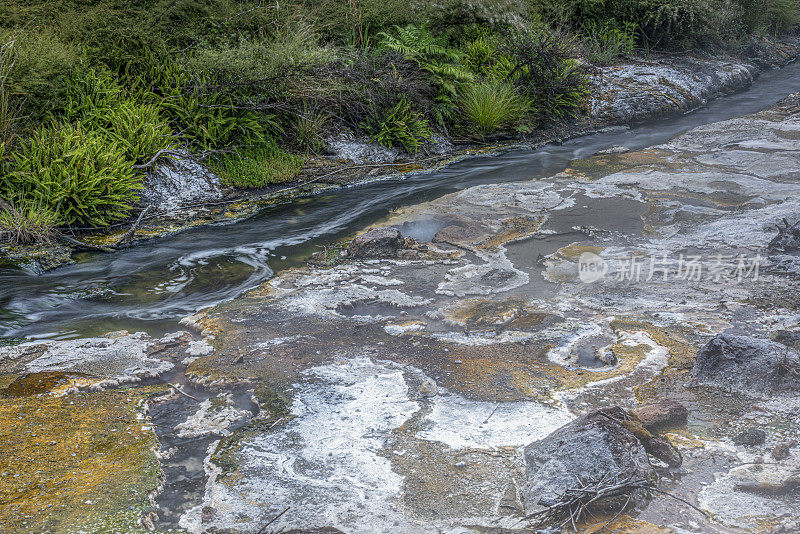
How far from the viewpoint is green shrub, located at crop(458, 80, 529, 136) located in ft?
31.4

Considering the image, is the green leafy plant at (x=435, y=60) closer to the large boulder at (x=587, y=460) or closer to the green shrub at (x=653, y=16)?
the green shrub at (x=653, y=16)

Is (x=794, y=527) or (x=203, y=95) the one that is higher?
(x=203, y=95)

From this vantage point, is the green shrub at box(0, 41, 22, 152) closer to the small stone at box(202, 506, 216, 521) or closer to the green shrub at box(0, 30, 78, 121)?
the green shrub at box(0, 30, 78, 121)

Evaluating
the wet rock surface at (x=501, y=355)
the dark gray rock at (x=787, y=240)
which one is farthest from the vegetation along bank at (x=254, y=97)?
the dark gray rock at (x=787, y=240)

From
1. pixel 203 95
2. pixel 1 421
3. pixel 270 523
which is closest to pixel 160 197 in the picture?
pixel 203 95

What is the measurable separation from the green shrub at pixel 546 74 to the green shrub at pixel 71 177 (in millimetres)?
6179

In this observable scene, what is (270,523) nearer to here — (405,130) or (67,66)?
(67,66)

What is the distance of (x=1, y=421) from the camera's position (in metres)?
3.28

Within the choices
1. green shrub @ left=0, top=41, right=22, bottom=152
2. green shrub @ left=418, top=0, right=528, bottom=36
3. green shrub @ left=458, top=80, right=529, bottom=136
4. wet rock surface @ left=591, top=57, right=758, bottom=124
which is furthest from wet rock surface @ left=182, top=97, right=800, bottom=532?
green shrub @ left=418, top=0, right=528, bottom=36

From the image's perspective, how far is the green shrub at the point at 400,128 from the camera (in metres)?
8.93

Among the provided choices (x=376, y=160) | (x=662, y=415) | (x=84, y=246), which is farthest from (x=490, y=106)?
(x=662, y=415)

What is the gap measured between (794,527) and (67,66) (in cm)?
773

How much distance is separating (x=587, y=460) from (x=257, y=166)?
6.19 meters

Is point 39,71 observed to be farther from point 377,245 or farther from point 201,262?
point 377,245
